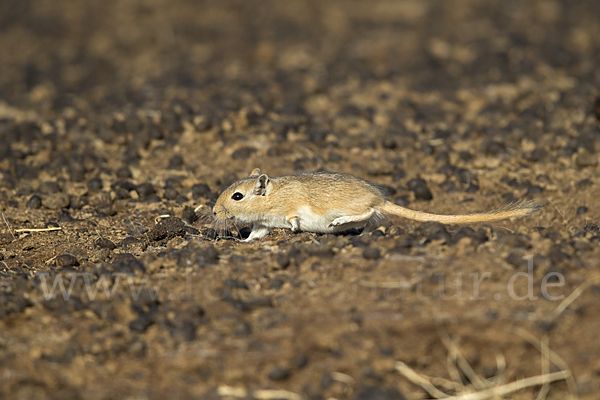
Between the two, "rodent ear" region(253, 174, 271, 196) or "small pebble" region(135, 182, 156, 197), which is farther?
"small pebble" region(135, 182, 156, 197)

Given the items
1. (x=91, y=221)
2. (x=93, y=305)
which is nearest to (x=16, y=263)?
(x=91, y=221)

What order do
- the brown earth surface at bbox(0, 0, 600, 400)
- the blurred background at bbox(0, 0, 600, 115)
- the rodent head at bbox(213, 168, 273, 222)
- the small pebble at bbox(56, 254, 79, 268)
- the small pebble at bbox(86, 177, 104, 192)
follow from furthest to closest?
the blurred background at bbox(0, 0, 600, 115) < the small pebble at bbox(86, 177, 104, 192) < the rodent head at bbox(213, 168, 273, 222) < the small pebble at bbox(56, 254, 79, 268) < the brown earth surface at bbox(0, 0, 600, 400)

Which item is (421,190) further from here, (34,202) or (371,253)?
(34,202)

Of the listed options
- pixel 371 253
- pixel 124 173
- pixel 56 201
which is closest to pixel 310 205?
pixel 371 253

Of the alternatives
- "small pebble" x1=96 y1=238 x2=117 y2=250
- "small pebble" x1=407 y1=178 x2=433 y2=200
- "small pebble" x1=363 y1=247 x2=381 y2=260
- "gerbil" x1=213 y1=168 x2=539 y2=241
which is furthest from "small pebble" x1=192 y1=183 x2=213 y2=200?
"small pebble" x1=363 y1=247 x2=381 y2=260

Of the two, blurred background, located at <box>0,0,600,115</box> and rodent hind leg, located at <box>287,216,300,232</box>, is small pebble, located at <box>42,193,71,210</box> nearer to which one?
rodent hind leg, located at <box>287,216,300,232</box>

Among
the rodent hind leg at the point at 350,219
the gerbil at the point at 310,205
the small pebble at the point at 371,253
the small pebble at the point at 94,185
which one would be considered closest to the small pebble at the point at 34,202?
the small pebble at the point at 94,185
